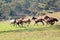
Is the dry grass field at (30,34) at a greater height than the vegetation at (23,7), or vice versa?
the dry grass field at (30,34)

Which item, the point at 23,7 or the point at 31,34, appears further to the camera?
the point at 23,7

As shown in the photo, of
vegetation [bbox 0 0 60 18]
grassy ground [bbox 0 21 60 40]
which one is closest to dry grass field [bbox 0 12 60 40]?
grassy ground [bbox 0 21 60 40]

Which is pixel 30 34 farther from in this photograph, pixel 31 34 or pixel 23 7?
pixel 23 7

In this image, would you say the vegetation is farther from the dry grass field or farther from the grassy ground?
the grassy ground

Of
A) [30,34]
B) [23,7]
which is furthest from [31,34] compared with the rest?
[23,7]


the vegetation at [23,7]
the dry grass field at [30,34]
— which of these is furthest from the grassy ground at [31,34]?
the vegetation at [23,7]

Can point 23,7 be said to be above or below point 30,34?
below

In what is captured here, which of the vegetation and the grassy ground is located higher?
the grassy ground

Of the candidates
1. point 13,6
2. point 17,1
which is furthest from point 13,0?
point 13,6

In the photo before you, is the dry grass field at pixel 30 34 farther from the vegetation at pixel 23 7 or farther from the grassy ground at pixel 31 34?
the vegetation at pixel 23 7

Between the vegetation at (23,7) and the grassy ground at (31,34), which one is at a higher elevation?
the grassy ground at (31,34)

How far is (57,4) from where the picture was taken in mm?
73625

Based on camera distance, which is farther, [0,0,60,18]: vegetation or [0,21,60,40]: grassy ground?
[0,0,60,18]: vegetation

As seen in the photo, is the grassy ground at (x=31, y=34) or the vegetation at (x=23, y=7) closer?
the grassy ground at (x=31, y=34)
